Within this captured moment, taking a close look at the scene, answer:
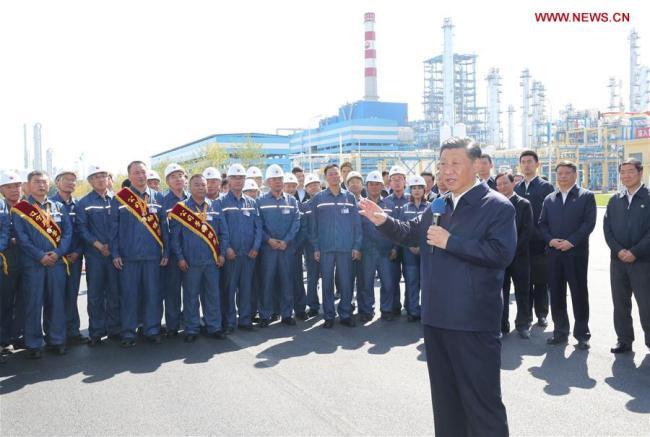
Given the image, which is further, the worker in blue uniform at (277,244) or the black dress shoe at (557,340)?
the worker in blue uniform at (277,244)

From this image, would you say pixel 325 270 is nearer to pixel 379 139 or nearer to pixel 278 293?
pixel 278 293

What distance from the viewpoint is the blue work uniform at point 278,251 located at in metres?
7.50

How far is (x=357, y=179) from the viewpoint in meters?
7.82

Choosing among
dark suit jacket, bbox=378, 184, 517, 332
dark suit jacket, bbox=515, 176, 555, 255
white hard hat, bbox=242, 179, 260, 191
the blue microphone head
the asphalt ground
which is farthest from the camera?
white hard hat, bbox=242, 179, 260, 191

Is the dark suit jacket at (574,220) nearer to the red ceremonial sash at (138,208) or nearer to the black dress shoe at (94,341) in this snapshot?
the red ceremonial sash at (138,208)

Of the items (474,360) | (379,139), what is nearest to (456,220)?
(474,360)

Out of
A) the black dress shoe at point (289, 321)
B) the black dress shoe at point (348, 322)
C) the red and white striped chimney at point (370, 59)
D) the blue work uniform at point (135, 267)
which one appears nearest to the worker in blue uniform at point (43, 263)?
the blue work uniform at point (135, 267)

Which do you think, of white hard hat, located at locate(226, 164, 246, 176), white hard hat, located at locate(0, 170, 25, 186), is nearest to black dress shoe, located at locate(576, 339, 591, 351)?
white hard hat, located at locate(226, 164, 246, 176)

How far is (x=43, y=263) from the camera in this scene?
6.10m

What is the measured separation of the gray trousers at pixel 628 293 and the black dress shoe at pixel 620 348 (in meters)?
0.03

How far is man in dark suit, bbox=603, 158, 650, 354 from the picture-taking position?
5.59 meters

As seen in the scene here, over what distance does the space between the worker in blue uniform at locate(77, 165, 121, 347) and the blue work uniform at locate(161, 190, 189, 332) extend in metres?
0.59

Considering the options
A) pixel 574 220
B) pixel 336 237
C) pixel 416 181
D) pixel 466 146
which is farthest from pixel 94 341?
pixel 574 220

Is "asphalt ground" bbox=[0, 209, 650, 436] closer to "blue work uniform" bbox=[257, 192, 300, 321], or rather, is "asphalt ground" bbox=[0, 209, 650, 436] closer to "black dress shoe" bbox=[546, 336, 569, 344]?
"black dress shoe" bbox=[546, 336, 569, 344]
